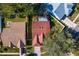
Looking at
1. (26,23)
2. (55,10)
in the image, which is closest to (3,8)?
(26,23)

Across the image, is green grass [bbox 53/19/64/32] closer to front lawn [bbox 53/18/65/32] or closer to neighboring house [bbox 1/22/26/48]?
front lawn [bbox 53/18/65/32]

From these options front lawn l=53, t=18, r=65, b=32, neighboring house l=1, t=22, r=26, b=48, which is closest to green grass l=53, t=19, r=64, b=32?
front lawn l=53, t=18, r=65, b=32

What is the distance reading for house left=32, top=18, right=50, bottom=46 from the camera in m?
0.95

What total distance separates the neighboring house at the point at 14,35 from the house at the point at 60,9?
0.59 feet

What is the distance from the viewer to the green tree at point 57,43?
0.95 meters

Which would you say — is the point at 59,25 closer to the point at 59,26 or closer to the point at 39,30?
the point at 59,26

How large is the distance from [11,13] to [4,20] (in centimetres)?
6

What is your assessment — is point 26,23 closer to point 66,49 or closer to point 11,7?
point 11,7

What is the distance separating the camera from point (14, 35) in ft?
3.15

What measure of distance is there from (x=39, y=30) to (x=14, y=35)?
15 cm

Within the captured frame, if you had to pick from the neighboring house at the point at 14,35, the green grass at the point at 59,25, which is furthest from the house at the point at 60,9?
the neighboring house at the point at 14,35

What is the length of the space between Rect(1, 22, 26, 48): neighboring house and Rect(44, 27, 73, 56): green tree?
0.14 meters

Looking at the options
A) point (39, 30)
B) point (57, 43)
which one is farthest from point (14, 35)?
point (57, 43)

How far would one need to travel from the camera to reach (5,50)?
0.96 m
